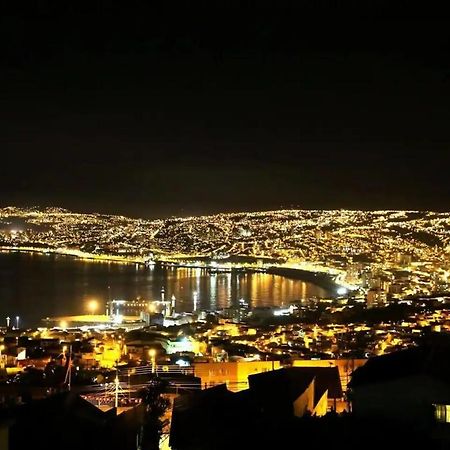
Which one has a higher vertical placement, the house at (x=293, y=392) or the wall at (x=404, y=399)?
the wall at (x=404, y=399)

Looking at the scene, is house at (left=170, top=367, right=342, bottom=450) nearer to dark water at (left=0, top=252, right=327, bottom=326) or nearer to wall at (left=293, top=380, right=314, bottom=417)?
wall at (left=293, top=380, right=314, bottom=417)

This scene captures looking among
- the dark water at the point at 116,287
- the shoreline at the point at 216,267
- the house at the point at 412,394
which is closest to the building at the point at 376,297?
the dark water at the point at 116,287

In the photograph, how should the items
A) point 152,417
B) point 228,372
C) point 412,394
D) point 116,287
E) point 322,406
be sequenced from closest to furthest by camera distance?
point 412,394
point 152,417
point 322,406
point 228,372
point 116,287

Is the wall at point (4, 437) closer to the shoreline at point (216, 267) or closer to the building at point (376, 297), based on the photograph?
the building at point (376, 297)

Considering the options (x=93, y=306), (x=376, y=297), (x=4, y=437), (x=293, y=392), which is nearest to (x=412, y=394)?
(x=293, y=392)

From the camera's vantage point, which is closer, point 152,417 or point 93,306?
point 152,417

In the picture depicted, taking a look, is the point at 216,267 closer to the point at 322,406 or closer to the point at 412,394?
the point at 322,406

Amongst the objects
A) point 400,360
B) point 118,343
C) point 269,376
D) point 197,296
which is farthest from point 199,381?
point 197,296

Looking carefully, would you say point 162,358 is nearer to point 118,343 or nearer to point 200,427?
point 118,343
